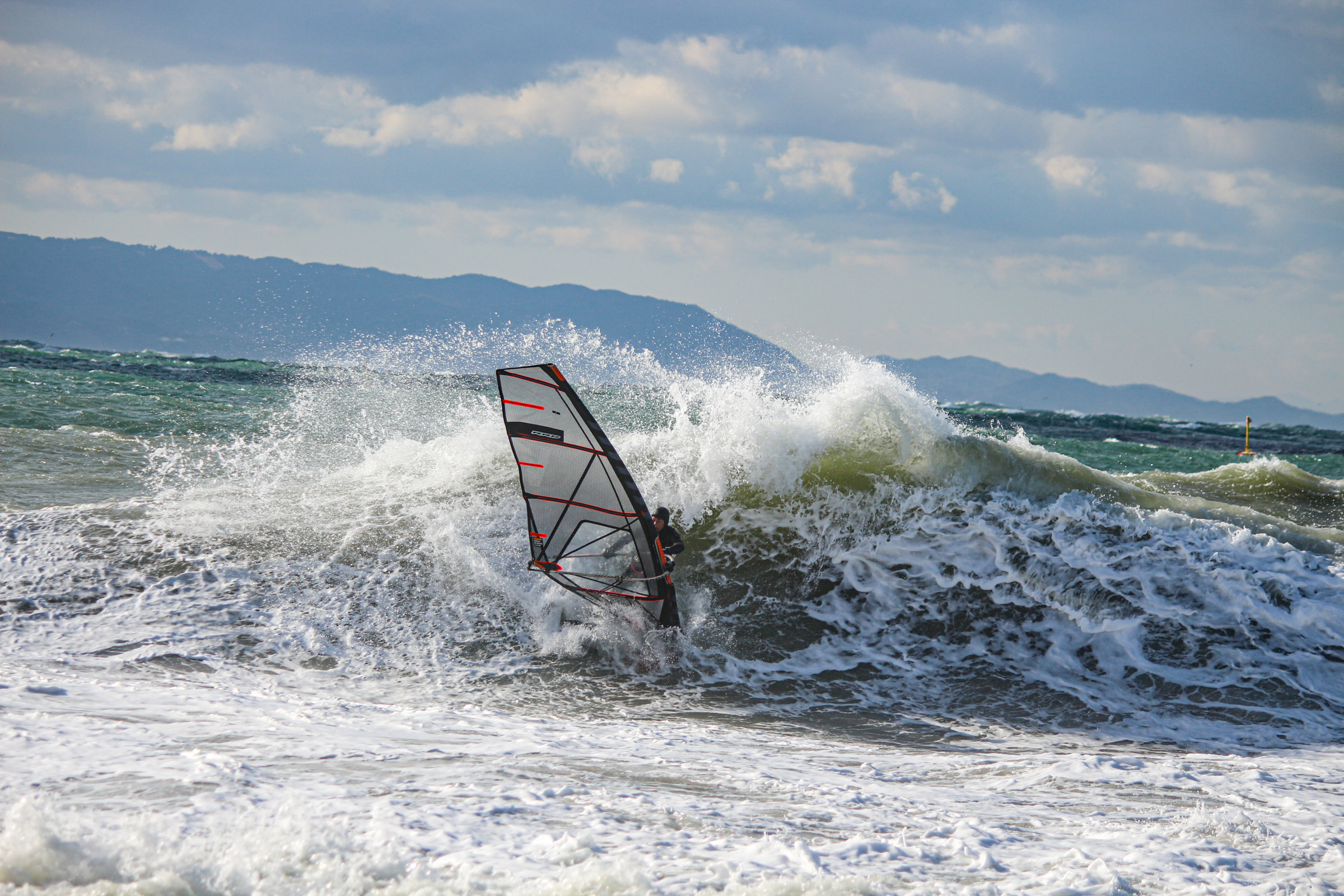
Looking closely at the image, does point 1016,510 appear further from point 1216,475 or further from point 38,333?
point 38,333

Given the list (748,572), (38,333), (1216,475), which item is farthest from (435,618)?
(38,333)

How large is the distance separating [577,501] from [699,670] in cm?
164

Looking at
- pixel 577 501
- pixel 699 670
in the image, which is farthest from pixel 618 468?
pixel 699 670

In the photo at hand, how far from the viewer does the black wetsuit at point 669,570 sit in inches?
272

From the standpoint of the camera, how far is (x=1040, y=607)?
296 inches

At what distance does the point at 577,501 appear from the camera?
6.88 metres

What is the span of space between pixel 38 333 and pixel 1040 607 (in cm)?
24366

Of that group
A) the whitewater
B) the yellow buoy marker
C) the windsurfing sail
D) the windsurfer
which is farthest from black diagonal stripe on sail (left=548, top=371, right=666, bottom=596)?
the yellow buoy marker

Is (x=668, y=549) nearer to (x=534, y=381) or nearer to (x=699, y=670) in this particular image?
(x=699, y=670)

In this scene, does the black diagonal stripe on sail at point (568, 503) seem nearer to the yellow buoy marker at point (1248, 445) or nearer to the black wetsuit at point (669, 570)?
the black wetsuit at point (669, 570)

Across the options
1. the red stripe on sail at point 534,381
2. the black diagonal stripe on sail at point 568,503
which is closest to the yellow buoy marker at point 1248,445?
the black diagonal stripe on sail at point 568,503

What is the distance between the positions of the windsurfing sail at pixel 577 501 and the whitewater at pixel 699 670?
0.43 meters

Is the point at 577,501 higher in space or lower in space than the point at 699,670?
higher

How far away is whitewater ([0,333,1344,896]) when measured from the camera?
3137 millimetres
